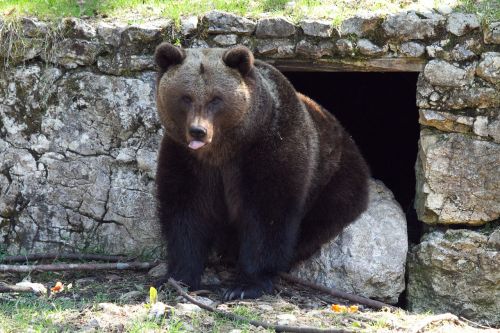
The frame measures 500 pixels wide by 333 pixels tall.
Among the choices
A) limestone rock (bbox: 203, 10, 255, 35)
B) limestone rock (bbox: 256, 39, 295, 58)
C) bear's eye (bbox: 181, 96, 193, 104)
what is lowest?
bear's eye (bbox: 181, 96, 193, 104)

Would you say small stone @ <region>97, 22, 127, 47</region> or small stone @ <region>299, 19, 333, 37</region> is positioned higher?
small stone @ <region>299, 19, 333, 37</region>

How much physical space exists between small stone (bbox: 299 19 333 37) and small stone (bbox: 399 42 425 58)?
2.15 ft

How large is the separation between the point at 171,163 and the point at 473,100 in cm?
263

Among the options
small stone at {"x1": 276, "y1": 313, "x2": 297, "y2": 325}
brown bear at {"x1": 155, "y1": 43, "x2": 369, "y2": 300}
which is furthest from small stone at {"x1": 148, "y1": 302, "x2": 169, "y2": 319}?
brown bear at {"x1": 155, "y1": 43, "x2": 369, "y2": 300}

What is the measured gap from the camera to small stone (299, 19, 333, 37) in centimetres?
720

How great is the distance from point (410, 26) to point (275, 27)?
3.79 ft

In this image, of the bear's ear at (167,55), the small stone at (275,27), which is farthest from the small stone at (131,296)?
the small stone at (275,27)

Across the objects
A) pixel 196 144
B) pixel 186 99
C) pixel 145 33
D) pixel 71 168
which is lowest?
pixel 71 168

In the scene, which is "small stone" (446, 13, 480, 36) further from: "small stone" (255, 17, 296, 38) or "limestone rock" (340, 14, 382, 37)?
"small stone" (255, 17, 296, 38)

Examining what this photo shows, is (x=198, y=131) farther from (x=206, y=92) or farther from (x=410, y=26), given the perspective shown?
(x=410, y=26)

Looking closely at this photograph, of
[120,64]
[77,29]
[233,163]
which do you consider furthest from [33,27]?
[233,163]

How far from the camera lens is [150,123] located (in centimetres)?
747

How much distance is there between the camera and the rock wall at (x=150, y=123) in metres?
7.12

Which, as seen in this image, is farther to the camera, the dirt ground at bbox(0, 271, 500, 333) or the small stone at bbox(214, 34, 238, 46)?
the small stone at bbox(214, 34, 238, 46)
